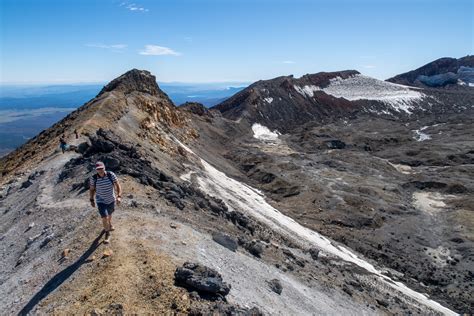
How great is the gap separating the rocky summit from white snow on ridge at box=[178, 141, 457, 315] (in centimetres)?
24

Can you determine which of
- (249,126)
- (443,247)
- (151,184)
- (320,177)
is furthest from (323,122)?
(151,184)

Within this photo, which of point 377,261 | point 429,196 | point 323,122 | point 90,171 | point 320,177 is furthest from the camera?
point 323,122

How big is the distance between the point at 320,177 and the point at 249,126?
41.0 m

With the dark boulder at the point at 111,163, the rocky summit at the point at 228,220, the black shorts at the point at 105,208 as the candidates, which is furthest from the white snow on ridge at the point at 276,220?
the black shorts at the point at 105,208

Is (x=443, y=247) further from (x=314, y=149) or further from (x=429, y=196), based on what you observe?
(x=314, y=149)

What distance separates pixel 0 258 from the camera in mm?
17172

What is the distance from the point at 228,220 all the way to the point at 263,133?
72910 millimetres

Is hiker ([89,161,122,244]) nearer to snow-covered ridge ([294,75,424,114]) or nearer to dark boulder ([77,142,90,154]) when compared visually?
dark boulder ([77,142,90,154])

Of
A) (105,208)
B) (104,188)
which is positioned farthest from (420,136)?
(104,188)

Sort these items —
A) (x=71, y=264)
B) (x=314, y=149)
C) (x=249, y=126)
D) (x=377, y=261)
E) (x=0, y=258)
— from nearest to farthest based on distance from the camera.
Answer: (x=71, y=264) → (x=0, y=258) → (x=377, y=261) → (x=314, y=149) → (x=249, y=126)

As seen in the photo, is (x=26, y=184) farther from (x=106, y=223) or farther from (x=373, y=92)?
(x=373, y=92)

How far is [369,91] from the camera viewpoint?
142500 mm

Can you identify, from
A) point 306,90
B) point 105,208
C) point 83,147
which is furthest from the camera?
point 306,90

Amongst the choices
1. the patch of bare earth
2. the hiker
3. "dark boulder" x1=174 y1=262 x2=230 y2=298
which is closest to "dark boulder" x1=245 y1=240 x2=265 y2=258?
the patch of bare earth
